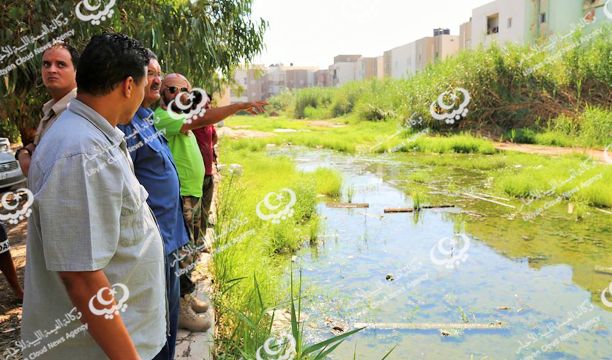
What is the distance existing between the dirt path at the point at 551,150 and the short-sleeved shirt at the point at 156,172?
9613 mm

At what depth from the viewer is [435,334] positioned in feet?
12.7

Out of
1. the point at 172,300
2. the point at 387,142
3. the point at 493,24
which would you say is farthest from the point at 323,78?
the point at 172,300

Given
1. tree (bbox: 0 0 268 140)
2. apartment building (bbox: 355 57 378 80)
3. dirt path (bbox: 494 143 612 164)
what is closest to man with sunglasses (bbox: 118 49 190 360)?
tree (bbox: 0 0 268 140)

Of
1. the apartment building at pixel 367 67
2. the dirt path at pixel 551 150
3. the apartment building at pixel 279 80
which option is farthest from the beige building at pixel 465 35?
the apartment building at pixel 279 80

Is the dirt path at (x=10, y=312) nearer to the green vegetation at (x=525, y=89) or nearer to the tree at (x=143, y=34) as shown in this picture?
the tree at (x=143, y=34)

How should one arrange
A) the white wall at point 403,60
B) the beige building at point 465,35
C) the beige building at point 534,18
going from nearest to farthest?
the beige building at point 534,18, the beige building at point 465,35, the white wall at point 403,60

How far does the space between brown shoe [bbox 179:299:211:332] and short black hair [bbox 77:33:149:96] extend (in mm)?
1708

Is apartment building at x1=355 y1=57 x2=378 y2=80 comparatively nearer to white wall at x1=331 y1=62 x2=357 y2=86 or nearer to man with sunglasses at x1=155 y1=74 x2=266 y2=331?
white wall at x1=331 y1=62 x2=357 y2=86

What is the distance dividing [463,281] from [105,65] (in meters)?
4.30

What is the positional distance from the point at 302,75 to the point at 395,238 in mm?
58954

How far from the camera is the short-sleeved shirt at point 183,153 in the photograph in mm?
2566

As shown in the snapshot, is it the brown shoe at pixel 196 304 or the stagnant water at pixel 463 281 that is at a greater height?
the brown shoe at pixel 196 304

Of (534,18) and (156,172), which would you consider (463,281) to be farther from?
(534,18)

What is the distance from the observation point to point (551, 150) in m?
12.2
